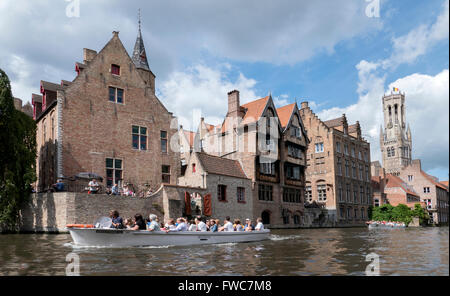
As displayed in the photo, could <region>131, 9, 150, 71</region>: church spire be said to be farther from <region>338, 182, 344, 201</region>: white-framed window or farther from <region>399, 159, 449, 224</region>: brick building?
<region>399, 159, 449, 224</region>: brick building

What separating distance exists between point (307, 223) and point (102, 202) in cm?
2746

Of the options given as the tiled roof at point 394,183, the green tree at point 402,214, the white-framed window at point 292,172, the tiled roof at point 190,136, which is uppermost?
the tiled roof at point 190,136

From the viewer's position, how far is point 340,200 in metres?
54.0

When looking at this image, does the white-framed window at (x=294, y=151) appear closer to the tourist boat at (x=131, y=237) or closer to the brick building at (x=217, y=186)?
the brick building at (x=217, y=186)

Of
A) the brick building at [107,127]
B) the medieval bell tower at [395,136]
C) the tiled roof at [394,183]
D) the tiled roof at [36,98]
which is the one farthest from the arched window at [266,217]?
the medieval bell tower at [395,136]

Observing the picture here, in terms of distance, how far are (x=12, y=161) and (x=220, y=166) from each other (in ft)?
54.6

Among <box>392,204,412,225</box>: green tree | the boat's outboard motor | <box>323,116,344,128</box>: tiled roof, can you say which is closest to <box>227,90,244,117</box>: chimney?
<box>323,116,344,128</box>: tiled roof

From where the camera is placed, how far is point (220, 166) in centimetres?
3553

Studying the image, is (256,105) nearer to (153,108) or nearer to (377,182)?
(153,108)

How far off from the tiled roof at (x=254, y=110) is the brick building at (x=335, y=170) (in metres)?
→ 14.3

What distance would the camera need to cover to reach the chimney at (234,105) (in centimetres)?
4131

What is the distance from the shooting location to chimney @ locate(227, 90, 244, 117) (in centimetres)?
4131

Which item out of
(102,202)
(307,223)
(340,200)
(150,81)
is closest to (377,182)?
(340,200)

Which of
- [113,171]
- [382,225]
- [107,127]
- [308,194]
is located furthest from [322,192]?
[107,127]
